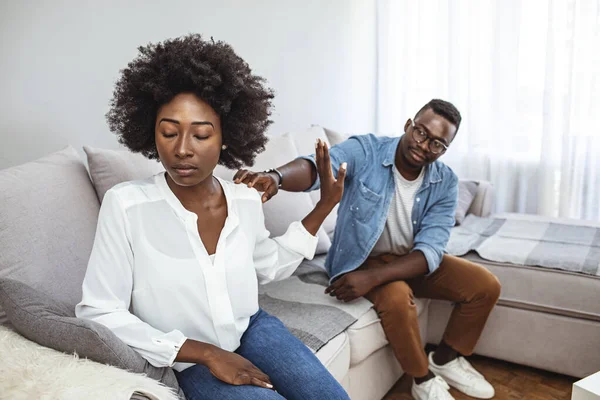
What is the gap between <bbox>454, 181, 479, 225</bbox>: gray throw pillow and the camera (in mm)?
2635

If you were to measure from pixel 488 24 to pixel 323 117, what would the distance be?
1.06m

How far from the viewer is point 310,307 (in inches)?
65.7

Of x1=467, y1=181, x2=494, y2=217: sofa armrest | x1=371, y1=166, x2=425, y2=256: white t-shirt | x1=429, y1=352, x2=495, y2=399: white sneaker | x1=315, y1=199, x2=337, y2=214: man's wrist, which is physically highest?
x1=315, y1=199, x2=337, y2=214: man's wrist

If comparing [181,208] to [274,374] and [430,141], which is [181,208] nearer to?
[274,374]

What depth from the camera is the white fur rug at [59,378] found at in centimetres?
89

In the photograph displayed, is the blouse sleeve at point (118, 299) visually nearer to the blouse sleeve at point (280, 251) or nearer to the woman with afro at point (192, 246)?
the woman with afro at point (192, 246)

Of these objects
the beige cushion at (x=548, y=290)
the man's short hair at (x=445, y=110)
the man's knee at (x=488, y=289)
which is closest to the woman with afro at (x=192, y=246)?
the man's short hair at (x=445, y=110)

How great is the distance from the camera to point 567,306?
6.55 ft

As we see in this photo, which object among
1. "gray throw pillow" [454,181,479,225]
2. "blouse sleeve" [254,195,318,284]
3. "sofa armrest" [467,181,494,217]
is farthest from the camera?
"sofa armrest" [467,181,494,217]

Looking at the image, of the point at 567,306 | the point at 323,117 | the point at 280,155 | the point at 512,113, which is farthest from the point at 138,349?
the point at 512,113

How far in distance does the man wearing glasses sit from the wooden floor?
0.10 metres

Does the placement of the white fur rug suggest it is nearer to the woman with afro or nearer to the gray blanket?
the woman with afro

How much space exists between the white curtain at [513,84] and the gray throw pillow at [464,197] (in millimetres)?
461

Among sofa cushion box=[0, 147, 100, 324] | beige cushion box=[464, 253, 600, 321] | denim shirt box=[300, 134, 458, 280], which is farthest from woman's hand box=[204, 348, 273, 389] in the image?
beige cushion box=[464, 253, 600, 321]
